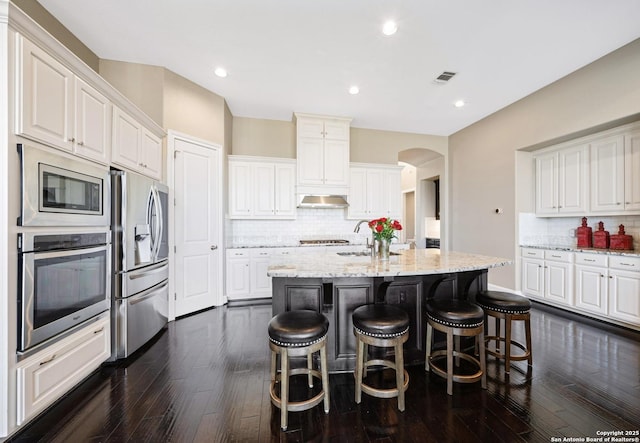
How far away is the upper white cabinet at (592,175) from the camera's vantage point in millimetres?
3178

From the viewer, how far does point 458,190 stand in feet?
18.4

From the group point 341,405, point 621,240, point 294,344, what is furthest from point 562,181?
point 294,344

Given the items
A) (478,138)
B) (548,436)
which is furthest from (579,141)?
(548,436)

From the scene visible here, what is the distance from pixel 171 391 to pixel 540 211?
5439 millimetres

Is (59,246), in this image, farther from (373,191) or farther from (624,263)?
(624,263)

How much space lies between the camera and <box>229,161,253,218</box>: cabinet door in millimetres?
4492

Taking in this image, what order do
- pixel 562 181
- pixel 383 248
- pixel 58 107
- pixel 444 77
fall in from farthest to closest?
1. pixel 562 181
2. pixel 444 77
3. pixel 383 248
4. pixel 58 107

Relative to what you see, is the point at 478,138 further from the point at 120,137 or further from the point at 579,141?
the point at 120,137

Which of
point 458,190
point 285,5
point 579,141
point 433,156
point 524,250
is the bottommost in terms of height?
point 524,250

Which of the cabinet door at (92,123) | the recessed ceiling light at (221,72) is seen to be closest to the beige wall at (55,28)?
the cabinet door at (92,123)

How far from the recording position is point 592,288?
131 inches

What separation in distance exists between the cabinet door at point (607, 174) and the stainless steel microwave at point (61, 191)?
5.69 m

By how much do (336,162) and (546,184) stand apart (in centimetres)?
340

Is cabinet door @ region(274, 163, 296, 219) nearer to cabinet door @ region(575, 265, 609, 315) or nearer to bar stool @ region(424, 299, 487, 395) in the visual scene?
bar stool @ region(424, 299, 487, 395)
